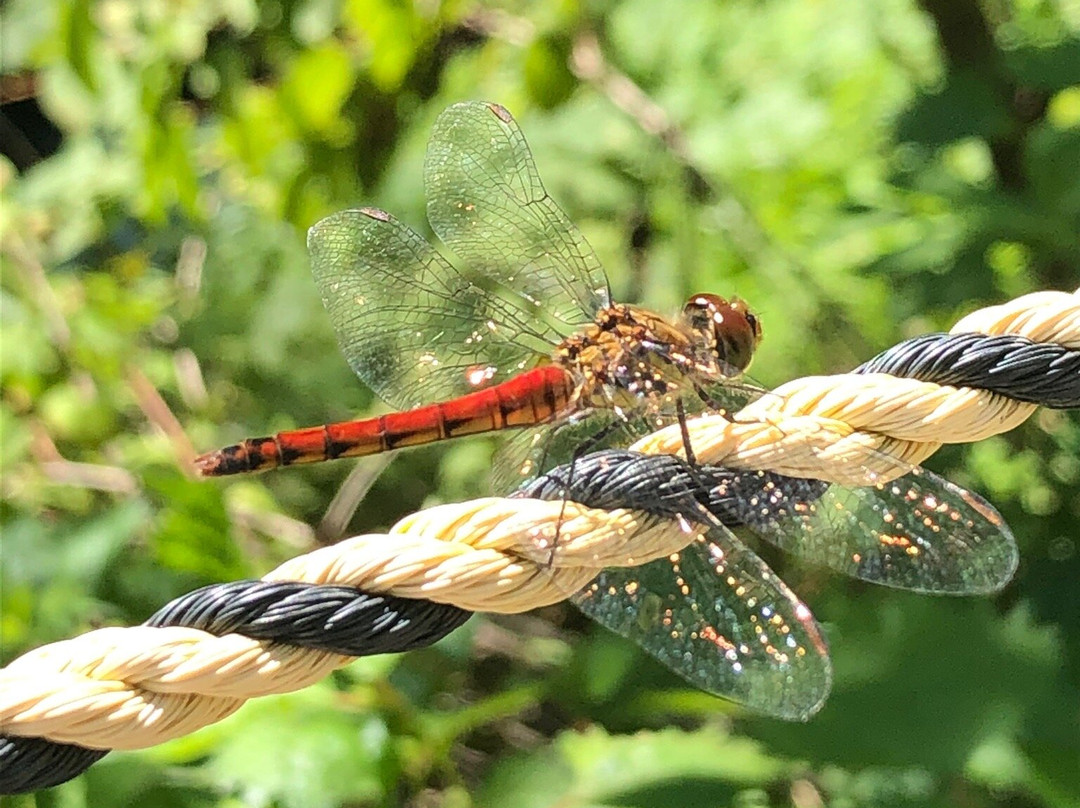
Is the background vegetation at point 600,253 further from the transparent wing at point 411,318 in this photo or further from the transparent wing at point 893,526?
the transparent wing at point 893,526

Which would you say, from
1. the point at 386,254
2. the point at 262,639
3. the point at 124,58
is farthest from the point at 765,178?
the point at 262,639

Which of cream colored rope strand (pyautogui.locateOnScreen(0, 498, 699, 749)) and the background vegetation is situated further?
the background vegetation

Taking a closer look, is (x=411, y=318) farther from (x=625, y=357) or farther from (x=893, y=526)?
(x=893, y=526)

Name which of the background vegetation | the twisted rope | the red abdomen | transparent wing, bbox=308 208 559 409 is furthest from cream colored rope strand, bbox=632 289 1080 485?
the background vegetation

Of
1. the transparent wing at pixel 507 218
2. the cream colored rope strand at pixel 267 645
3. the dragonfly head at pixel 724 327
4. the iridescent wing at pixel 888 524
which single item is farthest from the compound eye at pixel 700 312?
the cream colored rope strand at pixel 267 645

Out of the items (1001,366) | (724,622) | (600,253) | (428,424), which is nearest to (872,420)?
(1001,366)

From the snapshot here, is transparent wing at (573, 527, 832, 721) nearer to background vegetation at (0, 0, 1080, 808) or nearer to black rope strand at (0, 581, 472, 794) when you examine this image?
black rope strand at (0, 581, 472, 794)
